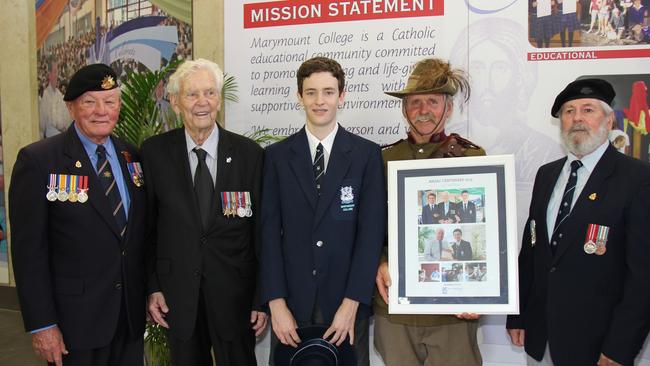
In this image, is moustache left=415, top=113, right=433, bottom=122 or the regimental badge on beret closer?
the regimental badge on beret

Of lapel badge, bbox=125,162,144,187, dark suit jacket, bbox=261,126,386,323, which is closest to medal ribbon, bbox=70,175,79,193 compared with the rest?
lapel badge, bbox=125,162,144,187

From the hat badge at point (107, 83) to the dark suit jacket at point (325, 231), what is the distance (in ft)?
3.24

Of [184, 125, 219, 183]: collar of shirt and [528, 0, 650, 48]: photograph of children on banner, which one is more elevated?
[528, 0, 650, 48]: photograph of children on banner

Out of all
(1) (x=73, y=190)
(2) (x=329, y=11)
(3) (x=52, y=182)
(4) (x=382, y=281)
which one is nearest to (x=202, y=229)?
(1) (x=73, y=190)

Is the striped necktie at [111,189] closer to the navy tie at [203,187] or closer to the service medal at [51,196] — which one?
the service medal at [51,196]

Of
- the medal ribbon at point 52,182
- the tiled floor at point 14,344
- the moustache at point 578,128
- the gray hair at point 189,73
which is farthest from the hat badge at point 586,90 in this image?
the tiled floor at point 14,344

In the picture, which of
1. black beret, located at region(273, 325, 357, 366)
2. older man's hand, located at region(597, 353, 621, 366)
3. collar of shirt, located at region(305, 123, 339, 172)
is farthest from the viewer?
collar of shirt, located at region(305, 123, 339, 172)

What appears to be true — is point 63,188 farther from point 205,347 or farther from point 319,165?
point 319,165

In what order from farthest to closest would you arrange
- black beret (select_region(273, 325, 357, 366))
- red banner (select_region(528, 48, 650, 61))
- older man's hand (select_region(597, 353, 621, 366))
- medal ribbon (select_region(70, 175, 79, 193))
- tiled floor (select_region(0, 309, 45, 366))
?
tiled floor (select_region(0, 309, 45, 366))
red banner (select_region(528, 48, 650, 61))
medal ribbon (select_region(70, 175, 79, 193))
older man's hand (select_region(597, 353, 621, 366))
black beret (select_region(273, 325, 357, 366))

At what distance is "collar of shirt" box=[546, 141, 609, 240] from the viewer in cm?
256

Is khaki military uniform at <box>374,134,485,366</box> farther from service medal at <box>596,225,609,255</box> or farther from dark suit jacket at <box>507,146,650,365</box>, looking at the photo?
service medal at <box>596,225,609,255</box>

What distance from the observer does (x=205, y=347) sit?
2.95 meters

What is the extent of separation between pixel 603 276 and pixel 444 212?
756mm

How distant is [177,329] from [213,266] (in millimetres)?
382
